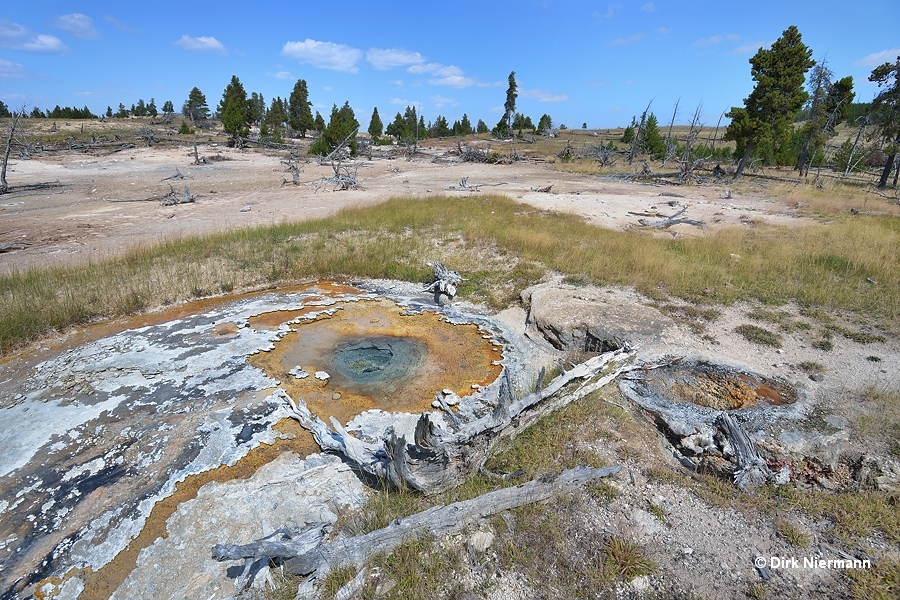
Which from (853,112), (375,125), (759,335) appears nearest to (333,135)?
(375,125)

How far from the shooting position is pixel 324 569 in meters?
3.03

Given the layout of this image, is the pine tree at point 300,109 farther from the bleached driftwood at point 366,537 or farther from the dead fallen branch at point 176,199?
the bleached driftwood at point 366,537

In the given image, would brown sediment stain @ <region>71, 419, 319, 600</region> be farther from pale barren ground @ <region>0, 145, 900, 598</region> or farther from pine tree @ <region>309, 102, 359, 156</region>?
pine tree @ <region>309, 102, 359, 156</region>

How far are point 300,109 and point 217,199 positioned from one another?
36.5 m

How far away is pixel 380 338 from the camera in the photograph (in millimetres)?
7047

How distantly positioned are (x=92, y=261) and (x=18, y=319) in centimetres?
353

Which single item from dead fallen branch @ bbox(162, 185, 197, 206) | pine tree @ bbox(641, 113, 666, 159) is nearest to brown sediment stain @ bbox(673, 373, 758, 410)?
dead fallen branch @ bbox(162, 185, 197, 206)

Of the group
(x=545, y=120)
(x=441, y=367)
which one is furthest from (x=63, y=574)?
(x=545, y=120)

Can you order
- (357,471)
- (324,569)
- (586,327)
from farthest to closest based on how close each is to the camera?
(586,327)
(357,471)
(324,569)

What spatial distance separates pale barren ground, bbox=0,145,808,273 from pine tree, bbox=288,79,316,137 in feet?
69.5

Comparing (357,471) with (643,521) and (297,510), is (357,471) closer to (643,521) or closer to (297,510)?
(297,510)

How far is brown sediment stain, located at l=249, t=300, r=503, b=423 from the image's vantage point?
5.47 meters

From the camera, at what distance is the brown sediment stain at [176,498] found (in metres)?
3.27

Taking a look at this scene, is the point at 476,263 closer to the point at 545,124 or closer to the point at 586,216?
the point at 586,216
